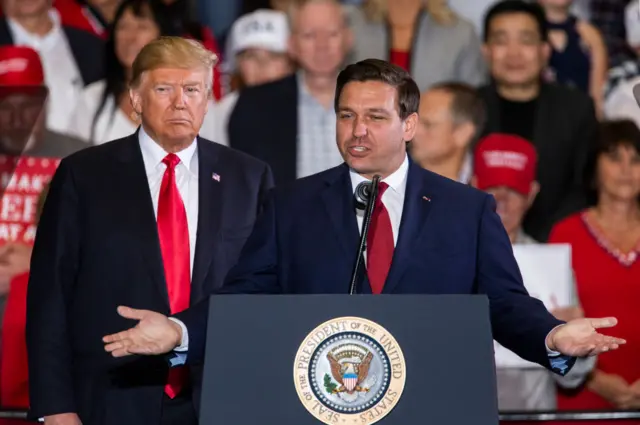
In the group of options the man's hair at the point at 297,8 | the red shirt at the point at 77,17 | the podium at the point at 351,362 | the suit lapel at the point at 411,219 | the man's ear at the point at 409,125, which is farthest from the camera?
the red shirt at the point at 77,17

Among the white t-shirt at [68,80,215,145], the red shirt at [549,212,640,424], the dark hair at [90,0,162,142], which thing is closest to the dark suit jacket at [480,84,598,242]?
the red shirt at [549,212,640,424]

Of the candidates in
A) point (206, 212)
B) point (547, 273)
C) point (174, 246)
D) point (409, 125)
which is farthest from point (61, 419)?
point (547, 273)

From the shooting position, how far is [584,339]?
202cm

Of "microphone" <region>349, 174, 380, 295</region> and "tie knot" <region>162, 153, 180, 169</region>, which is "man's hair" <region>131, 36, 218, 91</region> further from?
"microphone" <region>349, 174, 380, 295</region>

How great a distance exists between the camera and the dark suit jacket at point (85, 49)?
4422mm

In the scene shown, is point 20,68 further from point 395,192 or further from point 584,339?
point 584,339

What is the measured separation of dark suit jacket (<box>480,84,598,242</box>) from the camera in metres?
4.23

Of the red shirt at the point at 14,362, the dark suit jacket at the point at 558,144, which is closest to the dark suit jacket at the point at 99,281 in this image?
the red shirt at the point at 14,362

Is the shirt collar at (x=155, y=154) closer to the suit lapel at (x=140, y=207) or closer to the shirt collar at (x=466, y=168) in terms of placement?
the suit lapel at (x=140, y=207)

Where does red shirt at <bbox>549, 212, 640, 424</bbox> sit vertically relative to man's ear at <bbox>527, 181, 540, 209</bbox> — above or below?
below

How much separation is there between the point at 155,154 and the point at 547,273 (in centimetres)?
161

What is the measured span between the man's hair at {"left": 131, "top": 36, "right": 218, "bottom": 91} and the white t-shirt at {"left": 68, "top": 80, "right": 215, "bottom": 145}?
1.57 m

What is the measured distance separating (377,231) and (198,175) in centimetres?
59

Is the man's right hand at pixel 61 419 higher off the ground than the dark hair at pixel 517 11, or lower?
lower
